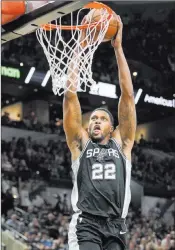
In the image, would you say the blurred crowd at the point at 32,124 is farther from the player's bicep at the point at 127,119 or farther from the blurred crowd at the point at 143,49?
the player's bicep at the point at 127,119

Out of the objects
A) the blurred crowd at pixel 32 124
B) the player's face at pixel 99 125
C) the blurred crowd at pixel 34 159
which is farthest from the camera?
the blurred crowd at pixel 32 124

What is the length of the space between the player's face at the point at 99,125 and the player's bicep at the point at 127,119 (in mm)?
109

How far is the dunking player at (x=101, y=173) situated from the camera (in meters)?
4.54

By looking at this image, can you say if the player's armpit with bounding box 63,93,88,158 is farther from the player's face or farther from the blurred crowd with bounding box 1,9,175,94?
the blurred crowd with bounding box 1,9,175,94

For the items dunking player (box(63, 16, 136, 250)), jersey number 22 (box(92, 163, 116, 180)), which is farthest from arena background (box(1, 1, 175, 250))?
jersey number 22 (box(92, 163, 116, 180))

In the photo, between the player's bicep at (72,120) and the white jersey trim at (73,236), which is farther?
the player's bicep at (72,120)

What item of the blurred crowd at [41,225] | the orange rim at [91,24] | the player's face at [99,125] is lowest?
the blurred crowd at [41,225]

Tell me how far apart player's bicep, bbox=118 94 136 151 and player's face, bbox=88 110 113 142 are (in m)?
0.11

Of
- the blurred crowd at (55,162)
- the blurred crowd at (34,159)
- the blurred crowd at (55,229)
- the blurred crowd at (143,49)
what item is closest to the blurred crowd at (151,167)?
the blurred crowd at (55,162)

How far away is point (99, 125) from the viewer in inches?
187

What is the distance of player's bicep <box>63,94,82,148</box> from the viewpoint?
15.7ft

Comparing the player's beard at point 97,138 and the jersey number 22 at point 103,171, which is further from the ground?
the player's beard at point 97,138

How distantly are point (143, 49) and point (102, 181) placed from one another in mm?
16709

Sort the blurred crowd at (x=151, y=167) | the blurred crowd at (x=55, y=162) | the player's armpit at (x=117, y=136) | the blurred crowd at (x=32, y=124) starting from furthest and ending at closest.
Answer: the blurred crowd at (x=151, y=167)
the blurred crowd at (x=32, y=124)
the blurred crowd at (x=55, y=162)
the player's armpit at (x=117, y=136)
